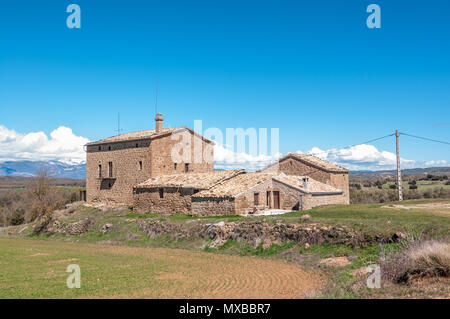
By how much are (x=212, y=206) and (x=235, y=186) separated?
7.92 feet

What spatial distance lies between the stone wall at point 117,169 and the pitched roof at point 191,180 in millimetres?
1775

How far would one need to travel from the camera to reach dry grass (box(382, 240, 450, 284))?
10.7 metres

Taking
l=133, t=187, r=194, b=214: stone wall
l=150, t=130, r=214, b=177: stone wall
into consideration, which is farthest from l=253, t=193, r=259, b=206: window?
l=150, t=130, r=214, b=177: stone wall

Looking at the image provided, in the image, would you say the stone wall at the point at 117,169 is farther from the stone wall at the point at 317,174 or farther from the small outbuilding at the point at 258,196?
the stone wall at the point at 317,174

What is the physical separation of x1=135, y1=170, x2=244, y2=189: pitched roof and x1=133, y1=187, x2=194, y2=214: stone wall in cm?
36

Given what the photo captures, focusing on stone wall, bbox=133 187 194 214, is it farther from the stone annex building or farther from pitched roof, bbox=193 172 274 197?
pitched roof, bbox=193 172 274 197

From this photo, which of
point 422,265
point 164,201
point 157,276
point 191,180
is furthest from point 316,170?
point 422,265

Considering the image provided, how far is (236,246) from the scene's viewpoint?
69.6ft

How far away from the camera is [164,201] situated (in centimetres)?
3195

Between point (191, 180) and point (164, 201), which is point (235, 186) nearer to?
point (191, 180)

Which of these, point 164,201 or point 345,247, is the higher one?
point 164,201

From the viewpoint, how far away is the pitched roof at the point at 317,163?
35062 millimetres

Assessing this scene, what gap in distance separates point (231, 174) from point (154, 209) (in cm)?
714

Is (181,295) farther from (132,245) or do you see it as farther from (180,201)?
(180,201)
